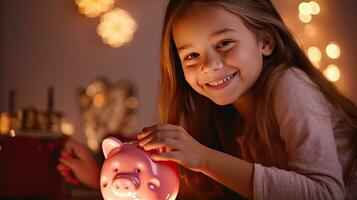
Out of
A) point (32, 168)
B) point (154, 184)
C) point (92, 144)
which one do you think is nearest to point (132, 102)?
point (92, 144)

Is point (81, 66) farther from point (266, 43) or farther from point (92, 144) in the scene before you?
point (266, 43)

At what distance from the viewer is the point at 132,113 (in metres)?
2.44

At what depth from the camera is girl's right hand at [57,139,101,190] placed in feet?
3.19

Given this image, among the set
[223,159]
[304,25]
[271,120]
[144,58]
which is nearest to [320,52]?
[304,25]

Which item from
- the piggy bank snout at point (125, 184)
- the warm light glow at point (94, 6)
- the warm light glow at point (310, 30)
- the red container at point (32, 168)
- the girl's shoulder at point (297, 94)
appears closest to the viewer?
the piggy bank snout at point (125, 184)

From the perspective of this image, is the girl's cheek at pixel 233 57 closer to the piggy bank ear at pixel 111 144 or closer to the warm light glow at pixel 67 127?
the piggy bank ear at pixel 111 144

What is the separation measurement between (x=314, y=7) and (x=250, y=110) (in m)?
1.07


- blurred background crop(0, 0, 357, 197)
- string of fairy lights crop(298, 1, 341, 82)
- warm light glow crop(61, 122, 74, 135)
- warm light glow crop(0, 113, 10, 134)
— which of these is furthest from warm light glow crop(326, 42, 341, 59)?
warm light glow crop(0, 113, 10, 134)

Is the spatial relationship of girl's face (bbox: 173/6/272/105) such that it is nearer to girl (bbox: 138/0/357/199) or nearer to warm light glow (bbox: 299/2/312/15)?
girl (bbox: 138/0/357/199)

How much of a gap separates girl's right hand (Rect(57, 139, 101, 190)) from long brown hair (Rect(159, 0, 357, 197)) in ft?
0.63

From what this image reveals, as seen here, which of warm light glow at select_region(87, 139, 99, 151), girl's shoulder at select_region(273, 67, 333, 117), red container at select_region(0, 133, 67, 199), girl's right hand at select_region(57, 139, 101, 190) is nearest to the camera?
girl's shoulder at select_region(273, 67, 333, 117)

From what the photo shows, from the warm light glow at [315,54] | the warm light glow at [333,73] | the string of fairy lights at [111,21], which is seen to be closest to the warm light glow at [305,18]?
the warm light glow at [315,54]

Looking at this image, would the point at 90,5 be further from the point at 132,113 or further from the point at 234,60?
the point at 234,60

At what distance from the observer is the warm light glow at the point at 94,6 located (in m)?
2.52
